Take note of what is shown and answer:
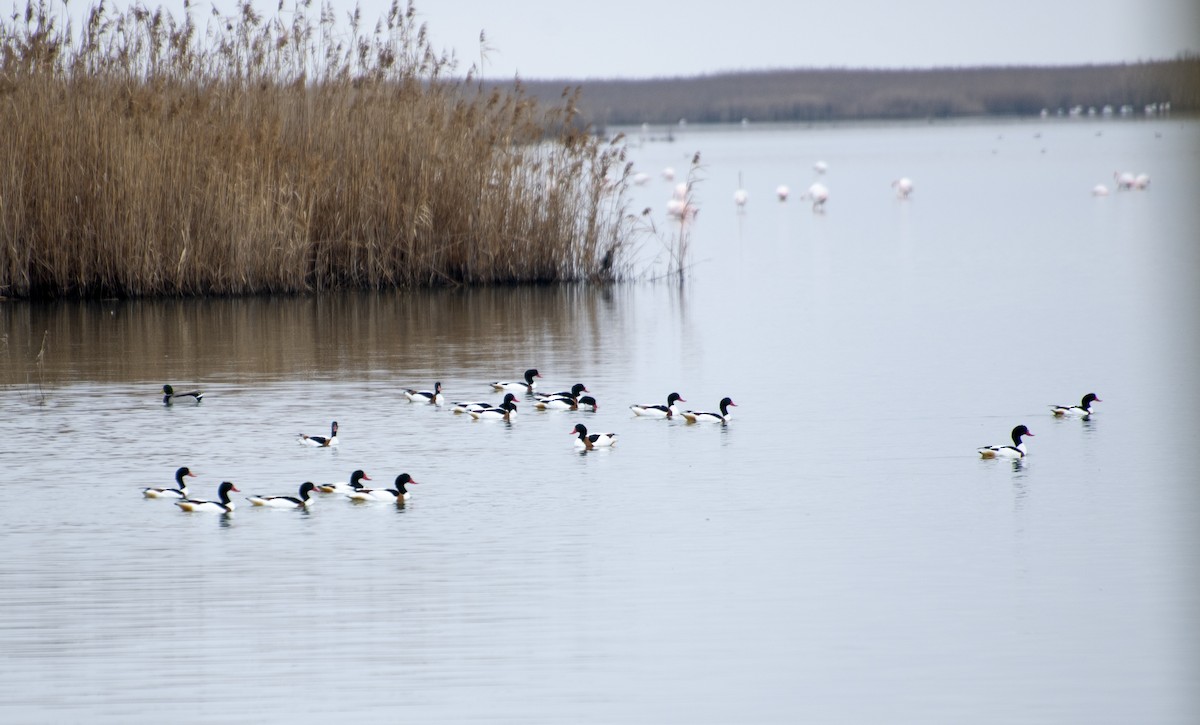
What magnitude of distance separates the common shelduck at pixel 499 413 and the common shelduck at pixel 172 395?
2.20 meters

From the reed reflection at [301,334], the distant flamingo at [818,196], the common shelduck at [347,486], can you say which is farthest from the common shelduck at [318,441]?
the distant flamingo at [818,196]

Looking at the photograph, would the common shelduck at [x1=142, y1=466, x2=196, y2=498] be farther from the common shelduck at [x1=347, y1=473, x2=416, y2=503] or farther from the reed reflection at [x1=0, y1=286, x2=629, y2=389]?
the reed reflection at [x1=0, y1=286, x2=629, y2=389]

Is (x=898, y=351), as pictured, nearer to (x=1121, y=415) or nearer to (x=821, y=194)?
(x=1121, y=415)

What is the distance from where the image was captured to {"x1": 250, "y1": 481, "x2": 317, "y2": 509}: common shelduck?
27.6 feet

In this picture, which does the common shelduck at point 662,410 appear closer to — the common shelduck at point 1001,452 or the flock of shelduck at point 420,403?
the flock of shelduck at point 420,403

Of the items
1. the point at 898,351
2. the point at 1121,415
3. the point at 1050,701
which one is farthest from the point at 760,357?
the point at 1050,701

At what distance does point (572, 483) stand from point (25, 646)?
147 inches

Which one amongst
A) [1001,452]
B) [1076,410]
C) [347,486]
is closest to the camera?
[347,486]

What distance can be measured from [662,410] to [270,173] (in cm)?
750

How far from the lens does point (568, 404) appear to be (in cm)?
1149

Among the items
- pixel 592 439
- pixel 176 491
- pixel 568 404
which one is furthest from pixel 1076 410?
pixel 176 491

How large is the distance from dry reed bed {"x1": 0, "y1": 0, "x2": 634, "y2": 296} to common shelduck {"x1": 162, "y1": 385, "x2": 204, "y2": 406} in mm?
5084

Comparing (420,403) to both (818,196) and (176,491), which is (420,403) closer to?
(176,491)

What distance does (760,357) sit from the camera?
14172 mm
